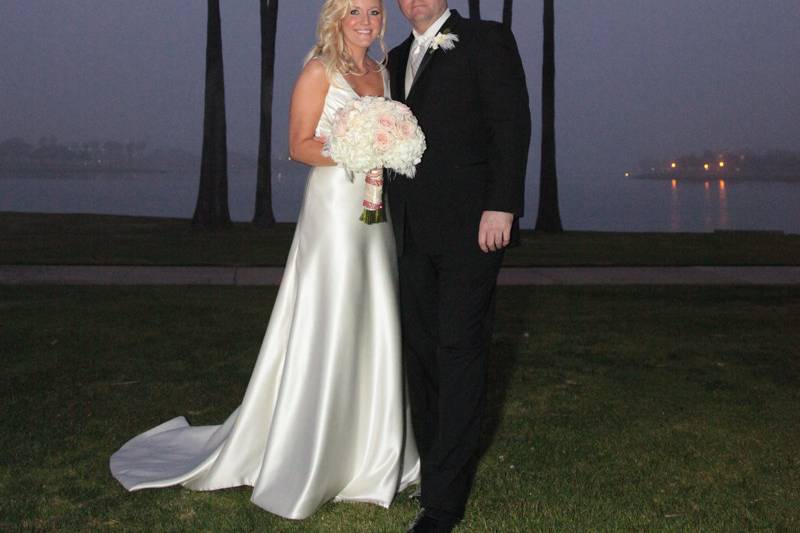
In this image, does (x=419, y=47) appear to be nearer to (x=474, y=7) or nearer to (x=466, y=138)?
(x=466, y=138)

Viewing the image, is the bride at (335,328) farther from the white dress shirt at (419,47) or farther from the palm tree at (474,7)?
the palm tree at (474,7)

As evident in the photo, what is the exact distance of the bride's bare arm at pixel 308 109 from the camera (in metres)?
4.52

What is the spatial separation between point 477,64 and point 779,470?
2880 millimetres

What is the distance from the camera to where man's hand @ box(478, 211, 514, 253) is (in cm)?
421

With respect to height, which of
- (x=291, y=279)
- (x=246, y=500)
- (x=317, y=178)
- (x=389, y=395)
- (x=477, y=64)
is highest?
(x=477, y=64)

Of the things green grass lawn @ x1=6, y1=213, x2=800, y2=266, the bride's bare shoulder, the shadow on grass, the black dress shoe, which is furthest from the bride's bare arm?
green grass lawn @ x1=6, y1=213, x2=800, y2=266

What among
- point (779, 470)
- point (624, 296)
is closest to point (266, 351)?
point (779, 470)

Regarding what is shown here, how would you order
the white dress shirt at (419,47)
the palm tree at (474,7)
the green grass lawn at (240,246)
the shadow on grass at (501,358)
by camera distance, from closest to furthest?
the white dress shirt at (419,47)
the shadow on grass at (501,358)
the green grass lawn at (240,246)
the palm tree at (474,7)

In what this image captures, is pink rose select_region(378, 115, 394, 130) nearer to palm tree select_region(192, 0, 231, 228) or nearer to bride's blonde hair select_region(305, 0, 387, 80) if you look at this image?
bride's blonde hair select_region(305, 0, 387, 80)

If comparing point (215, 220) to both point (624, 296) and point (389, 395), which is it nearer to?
point (624, 296)

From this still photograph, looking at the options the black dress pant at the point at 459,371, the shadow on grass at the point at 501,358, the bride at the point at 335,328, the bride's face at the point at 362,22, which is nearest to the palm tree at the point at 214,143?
the shadow on grass at the point at 501,358

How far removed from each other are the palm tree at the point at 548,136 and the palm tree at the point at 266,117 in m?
7.13

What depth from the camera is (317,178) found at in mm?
4641

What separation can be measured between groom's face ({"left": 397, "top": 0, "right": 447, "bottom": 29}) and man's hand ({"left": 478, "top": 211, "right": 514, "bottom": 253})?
92 centimetres
